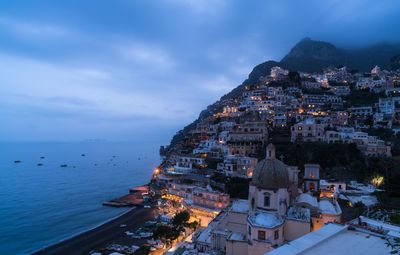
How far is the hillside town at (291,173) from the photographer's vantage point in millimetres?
21188

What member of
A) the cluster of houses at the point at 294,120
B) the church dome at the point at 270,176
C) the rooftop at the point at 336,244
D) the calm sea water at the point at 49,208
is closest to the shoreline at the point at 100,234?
the calm sea water at the point at 49,208

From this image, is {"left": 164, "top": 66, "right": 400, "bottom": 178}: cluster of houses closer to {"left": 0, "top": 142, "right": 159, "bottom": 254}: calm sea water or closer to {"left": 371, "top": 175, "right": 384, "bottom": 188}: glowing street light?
{"left": 371, "top": 175, "right": 384, "bottom": 188}: glowing street light

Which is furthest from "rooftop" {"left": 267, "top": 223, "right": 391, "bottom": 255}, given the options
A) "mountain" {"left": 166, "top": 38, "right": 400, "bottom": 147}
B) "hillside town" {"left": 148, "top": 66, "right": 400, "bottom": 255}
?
"mountain" {"left": 166, "top": 38, "right": 400, "bottom": 147}

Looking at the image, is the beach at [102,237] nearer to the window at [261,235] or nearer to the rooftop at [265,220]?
the rooftop at [265,220]

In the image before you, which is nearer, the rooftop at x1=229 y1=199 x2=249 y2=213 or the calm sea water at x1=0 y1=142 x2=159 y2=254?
the rooftop at x1=229 y1=199 x2=249 y2=213

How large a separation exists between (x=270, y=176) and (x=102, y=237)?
99.7 feet

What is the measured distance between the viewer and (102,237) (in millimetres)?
43312

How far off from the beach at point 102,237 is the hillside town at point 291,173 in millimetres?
8278

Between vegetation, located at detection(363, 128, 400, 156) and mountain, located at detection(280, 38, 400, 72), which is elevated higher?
mountain, located at detection(280, 38, 400, 72)

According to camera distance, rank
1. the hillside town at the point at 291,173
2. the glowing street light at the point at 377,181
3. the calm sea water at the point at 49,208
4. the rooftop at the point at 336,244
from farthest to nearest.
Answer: the calm sea water at the point at 49,208 < the glowing street light at the point at 377,181 < the hillside town at the point at 291,173 < the rooftop at the point at 336,244

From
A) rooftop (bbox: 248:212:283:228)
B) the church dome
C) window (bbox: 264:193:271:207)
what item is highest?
the church dome

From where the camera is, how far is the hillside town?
21188 millimetres

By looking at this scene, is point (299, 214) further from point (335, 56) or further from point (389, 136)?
point (335, 56)

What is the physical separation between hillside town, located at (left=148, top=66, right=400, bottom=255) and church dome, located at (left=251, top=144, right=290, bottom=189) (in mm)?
75
